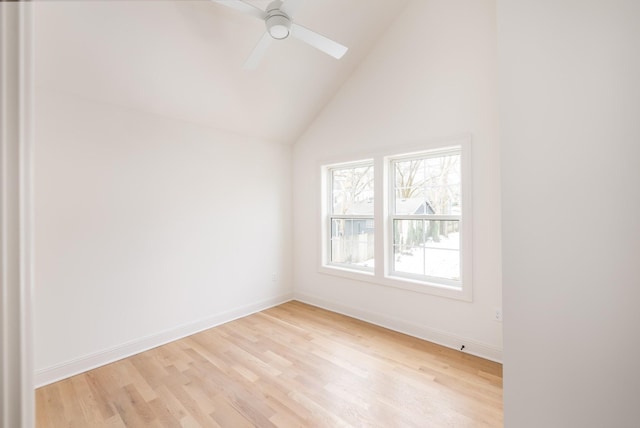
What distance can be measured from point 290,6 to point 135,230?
7.85ft

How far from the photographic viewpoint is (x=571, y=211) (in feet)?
3.93

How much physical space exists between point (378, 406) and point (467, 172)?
209 centimetres

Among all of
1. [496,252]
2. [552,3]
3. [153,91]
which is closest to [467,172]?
[496,252]

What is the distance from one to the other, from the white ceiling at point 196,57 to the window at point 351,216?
3.51 feet

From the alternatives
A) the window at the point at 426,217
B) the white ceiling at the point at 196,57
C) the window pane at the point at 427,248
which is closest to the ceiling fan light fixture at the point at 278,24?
the white ceiling at the point at 196,57

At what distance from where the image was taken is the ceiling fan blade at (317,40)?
2.05 meters

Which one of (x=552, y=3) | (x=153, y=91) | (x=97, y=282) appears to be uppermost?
(x=153, y=91)

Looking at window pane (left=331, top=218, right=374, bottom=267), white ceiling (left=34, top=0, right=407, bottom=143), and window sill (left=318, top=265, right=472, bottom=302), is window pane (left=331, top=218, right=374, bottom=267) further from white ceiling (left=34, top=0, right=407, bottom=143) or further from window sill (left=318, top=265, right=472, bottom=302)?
white ceiling (left=34, top=0, right=407, bottom=143)

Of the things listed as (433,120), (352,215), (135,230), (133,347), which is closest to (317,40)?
(433,120)

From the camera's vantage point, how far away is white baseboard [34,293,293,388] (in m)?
2.20

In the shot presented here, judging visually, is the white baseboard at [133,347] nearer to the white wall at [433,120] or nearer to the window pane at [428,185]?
the white wall at [433,120]

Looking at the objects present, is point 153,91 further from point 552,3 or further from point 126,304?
point 552,3

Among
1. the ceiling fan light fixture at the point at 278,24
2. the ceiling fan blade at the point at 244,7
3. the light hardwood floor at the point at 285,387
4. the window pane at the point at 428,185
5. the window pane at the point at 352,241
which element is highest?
the ceiling fan blade at the point at 244,7

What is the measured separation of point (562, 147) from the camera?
47.8 inches
